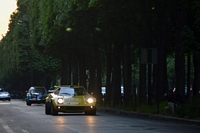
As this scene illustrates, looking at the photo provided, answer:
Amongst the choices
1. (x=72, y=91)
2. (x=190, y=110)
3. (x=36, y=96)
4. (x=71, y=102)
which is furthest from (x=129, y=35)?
(x=36, y=96)

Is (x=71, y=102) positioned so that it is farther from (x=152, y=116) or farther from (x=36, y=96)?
(x=36, y=96)

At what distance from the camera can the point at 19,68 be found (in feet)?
314

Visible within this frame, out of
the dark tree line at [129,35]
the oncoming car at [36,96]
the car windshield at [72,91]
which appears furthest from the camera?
the oncoming car at [36,96]

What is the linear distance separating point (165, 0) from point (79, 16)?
1055cm

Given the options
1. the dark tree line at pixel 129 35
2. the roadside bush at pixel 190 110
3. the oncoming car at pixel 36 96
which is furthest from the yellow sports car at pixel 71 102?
the oncoming car at pixel 36 96

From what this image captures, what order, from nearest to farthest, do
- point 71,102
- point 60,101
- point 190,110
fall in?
1. point 190,110
2. point 71,102
3. point 60,101

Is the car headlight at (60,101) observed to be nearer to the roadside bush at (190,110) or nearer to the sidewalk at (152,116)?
the sidewalk at (152,116)

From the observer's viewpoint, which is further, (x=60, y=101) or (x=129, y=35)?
(x=129, y=35)

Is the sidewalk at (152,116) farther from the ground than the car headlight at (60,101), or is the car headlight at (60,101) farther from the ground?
the car headlight at (60,101)

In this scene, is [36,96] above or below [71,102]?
above

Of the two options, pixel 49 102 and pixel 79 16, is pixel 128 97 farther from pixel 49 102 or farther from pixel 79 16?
pixel 49 102

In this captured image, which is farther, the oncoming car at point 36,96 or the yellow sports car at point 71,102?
the oncoming car at point 36,96

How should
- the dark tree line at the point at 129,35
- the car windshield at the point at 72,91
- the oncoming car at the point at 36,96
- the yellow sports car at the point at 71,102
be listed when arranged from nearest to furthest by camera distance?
the yellow sports car at the point at 71,102 < the car windshield at the point at 72,91 < the dark tree line at the point at 129,35 < the oncoming car at the point at 36,96

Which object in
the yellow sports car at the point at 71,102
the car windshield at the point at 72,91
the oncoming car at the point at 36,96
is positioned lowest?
the yellow sports car at the point at 71,102
